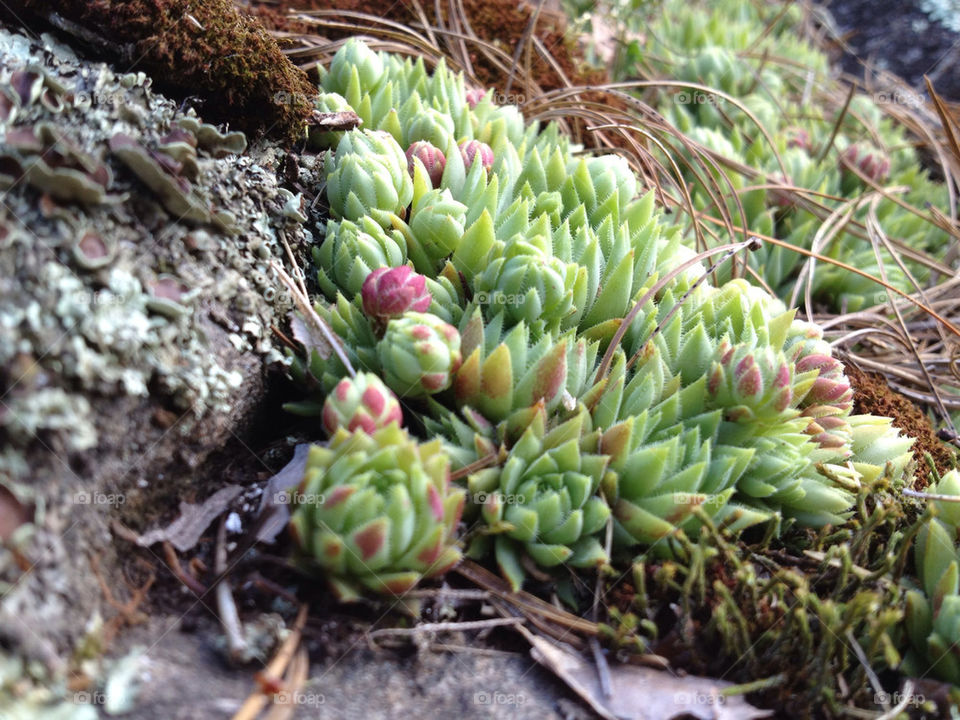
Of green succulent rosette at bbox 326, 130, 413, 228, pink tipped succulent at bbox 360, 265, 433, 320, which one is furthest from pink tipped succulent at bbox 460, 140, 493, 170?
pink tipped succulent at bbox 360, 265, 433, 320

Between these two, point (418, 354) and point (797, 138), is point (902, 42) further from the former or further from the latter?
point (418, 354)
